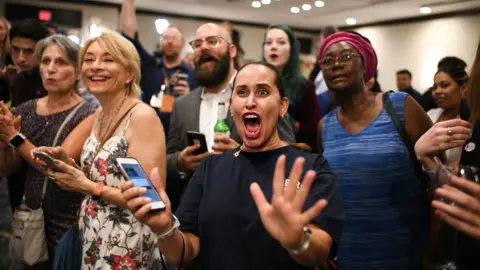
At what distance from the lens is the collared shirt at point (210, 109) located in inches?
100

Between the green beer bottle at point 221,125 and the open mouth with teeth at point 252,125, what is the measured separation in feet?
2.35

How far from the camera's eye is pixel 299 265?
1.37 metres

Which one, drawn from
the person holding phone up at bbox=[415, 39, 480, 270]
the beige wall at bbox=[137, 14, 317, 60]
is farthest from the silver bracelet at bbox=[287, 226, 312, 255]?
the beige wall at bbox=[137, 14, 317, 60]

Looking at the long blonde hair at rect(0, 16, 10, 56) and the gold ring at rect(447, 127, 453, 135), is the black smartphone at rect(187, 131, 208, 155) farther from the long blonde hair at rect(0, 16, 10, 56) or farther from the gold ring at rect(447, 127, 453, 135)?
the long blonde hair at rect(0, 16, 10, 56)

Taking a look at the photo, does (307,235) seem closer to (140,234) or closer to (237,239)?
(237,239)

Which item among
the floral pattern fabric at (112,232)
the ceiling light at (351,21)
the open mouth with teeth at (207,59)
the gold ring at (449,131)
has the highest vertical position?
the ceiling light at (351,21)

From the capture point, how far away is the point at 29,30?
2.97 m

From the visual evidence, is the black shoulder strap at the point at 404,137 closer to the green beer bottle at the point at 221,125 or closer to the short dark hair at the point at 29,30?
the green beer bottle at the point at 221,125

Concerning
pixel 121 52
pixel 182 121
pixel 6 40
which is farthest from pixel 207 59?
pixel 6 40

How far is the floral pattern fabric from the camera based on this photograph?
1893 mm

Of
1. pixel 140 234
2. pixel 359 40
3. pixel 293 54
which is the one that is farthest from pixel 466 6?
pixel 140 234

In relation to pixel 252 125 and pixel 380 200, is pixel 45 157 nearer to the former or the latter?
pixel 252 125

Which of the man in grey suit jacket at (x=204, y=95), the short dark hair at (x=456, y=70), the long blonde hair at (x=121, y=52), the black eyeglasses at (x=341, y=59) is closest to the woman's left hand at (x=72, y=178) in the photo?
the long blonde hair at (x=121, y=52)

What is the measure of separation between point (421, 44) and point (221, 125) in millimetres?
10371
